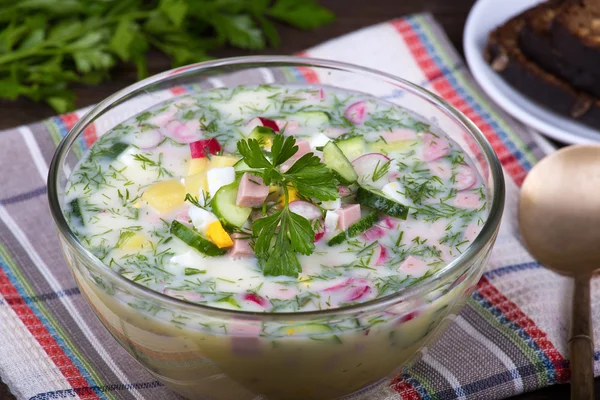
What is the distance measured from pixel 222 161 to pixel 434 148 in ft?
2.12

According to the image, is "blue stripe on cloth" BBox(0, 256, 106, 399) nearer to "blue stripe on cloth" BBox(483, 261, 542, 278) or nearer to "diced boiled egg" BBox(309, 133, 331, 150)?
"diced boiled egg" BBox(309, 133, 331, 150)

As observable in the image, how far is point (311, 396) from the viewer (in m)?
2.08

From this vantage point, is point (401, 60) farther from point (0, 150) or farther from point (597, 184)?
point (0, 150)

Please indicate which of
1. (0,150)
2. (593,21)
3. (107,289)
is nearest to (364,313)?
(107,289)

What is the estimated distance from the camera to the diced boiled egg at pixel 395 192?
227 cm

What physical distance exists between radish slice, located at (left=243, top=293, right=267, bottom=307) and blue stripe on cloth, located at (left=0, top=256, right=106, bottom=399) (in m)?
0.64

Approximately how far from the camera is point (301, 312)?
1.73m

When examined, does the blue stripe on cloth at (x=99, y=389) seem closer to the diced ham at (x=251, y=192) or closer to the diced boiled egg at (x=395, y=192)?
the diced ham at (x=251, y=192)

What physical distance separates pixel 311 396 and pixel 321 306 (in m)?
0.29

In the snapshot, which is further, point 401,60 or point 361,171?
point 401,60

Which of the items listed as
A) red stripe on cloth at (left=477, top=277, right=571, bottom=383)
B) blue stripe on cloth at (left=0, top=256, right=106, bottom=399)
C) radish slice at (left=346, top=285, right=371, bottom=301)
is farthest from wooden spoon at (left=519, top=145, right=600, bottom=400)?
blue stripe on cloth at (left=0, top=256, right=106, bottom=399)

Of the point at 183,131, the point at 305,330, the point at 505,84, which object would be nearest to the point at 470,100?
the point at 505,84

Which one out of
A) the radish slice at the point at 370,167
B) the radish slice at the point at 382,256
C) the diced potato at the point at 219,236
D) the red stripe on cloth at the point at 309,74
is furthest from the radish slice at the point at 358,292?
the red stripe on cloth at the point at 309,74

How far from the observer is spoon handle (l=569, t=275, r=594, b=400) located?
89.9 inches
